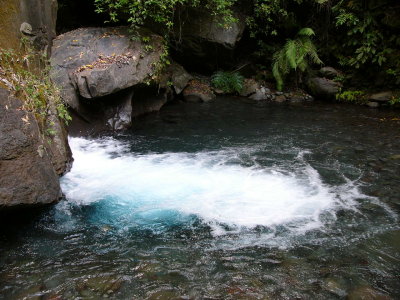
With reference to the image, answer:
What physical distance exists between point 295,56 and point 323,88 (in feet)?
4.91

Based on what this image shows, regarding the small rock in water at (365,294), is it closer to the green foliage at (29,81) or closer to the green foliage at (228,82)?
the green foliage at (29,81)

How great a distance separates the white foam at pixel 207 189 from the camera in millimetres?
4910

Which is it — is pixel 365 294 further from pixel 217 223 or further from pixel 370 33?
pixel 370 33

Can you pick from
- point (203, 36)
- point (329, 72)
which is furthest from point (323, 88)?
point (203, 36)

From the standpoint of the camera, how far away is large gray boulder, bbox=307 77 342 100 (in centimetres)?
1159

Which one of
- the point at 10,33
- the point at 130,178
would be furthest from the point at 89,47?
the point at 130,178

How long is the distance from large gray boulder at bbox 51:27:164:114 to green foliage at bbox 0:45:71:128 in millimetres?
2061

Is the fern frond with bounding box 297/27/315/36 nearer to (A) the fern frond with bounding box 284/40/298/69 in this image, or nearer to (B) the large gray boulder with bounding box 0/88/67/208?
(A) the fern frond with bounding box 284/40/298/69

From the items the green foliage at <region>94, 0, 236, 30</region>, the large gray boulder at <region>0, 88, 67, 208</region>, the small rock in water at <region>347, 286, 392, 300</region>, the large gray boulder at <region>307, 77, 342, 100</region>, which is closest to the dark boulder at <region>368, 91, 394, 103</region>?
the large gray boulder at <region>307, 77, 342, 100</region>

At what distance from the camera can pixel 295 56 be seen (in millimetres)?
11328

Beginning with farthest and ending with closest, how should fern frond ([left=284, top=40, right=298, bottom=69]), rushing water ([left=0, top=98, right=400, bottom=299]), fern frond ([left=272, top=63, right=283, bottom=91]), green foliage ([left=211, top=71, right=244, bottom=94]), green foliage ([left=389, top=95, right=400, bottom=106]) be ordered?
green foliage ([left=211, top=71, right=244, bottom=94])
fern frond ([left=272, top=63, right=283, bottom=91])
fern frond ([left=284, top=40, right=298, bottom=69])
green foliage ([left=389, top=95, right=400, bottom=106])
rushing water ([left=0, top=98, right=400, bottom=299])

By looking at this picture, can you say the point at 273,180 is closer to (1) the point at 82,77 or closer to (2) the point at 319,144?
(2) the point at 319,144

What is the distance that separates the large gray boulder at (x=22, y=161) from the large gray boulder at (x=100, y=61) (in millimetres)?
3685

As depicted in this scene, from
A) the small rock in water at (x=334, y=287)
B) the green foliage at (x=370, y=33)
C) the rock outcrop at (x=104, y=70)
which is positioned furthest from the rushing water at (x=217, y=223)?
the green foliage at (x=370, y=33)
